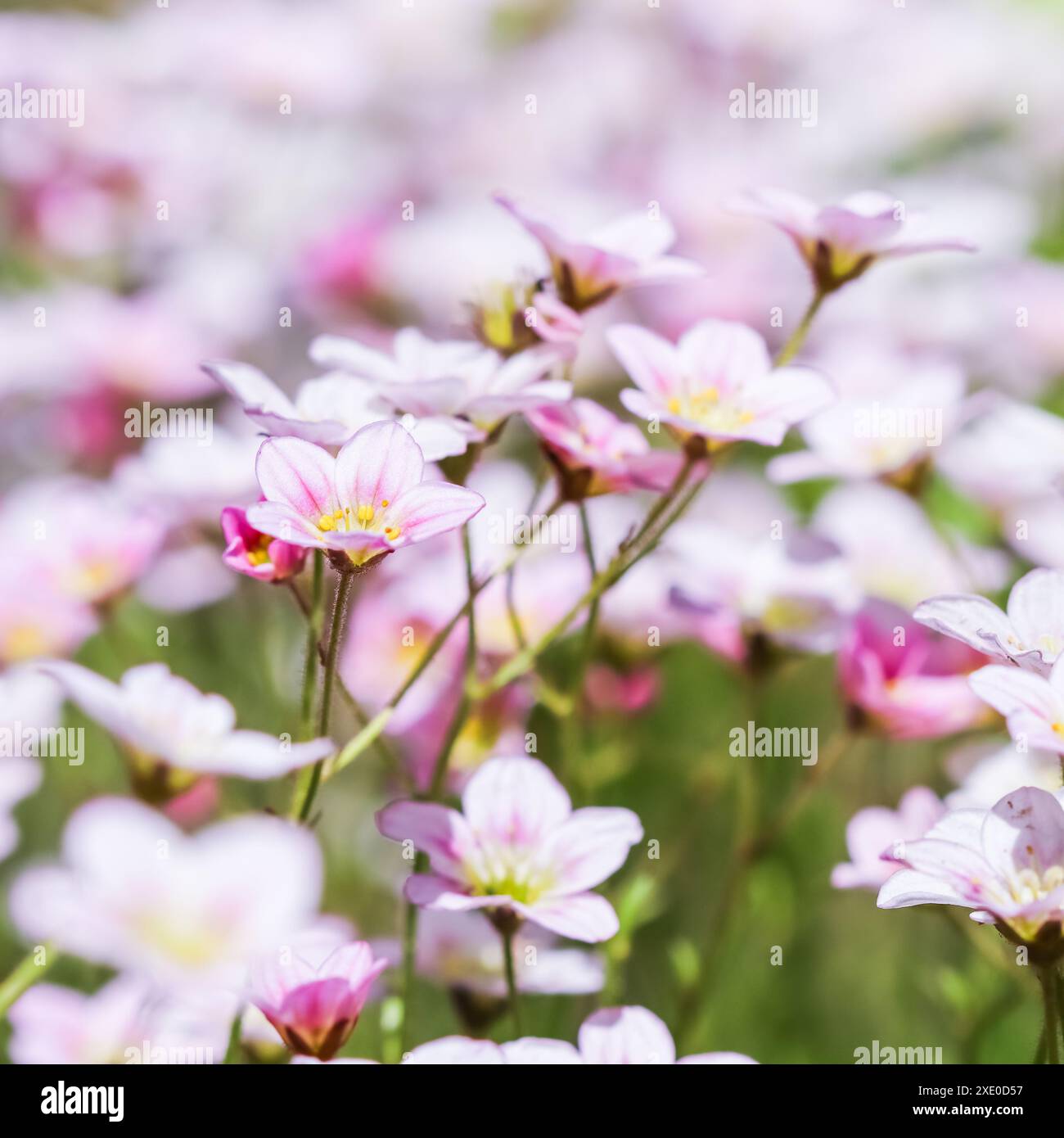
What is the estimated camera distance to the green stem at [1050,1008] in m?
0.41

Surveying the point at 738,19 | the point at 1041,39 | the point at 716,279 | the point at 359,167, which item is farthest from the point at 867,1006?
the point at 1041,39

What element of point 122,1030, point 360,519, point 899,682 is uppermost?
point 360,519

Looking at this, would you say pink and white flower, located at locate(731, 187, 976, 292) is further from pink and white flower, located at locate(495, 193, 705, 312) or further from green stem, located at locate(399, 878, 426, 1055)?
green stem, located at locate(399, 878, 426, 1055)

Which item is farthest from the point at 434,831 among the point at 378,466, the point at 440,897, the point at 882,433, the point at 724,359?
the point at 882,433

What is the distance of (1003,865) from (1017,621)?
9cm

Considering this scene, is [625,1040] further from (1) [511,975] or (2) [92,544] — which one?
(2) [92,544]

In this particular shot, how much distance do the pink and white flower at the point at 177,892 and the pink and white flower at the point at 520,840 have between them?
0.15 feet

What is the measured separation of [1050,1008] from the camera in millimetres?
417

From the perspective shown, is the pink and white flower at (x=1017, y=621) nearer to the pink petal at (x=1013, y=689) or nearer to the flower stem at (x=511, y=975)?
the pink petal at (x=1013, y=689)

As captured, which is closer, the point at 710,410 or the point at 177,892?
the point at 177,892

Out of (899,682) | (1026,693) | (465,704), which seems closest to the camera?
(1026,693)

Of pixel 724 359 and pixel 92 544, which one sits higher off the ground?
pixel 724 359

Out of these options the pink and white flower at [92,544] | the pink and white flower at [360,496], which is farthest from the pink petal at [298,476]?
the pink and white flower at [92,544]
